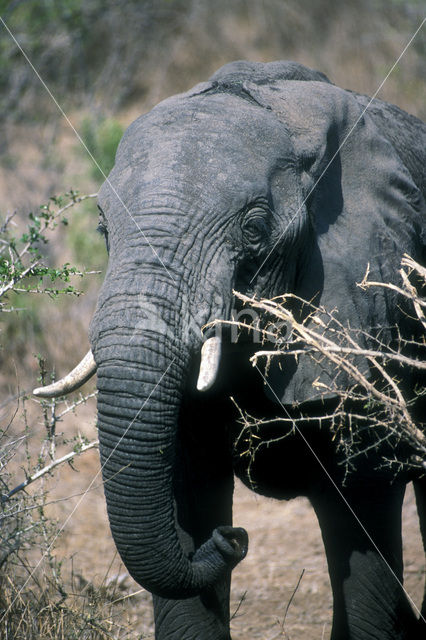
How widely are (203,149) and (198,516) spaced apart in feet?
4.25

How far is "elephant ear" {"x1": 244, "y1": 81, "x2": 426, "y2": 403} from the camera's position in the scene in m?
2.77

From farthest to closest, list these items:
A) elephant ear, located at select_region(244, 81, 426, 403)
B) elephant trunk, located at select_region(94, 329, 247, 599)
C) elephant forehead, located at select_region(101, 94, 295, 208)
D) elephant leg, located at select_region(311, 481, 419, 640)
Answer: elephant leg, located at select_region(311, 481, 419, 640) → elephant ear, located at select_region(244, 81, 426, 403) → elephant forehead, located at select_region(101, 94, 295, 208) → elephant trunk, located at select_region(94, 329, 247, 599)

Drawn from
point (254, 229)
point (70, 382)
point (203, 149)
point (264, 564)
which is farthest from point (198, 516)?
point (264, 564)

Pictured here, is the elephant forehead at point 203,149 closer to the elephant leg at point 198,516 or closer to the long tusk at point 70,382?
the long tusk at point 70,382

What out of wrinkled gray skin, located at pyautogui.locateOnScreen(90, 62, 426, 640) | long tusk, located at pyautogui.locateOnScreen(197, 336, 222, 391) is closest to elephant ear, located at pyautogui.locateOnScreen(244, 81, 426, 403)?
wrinkled gray skin, located at pyautogui.locateOnScreen(90, 62, 426, 640)

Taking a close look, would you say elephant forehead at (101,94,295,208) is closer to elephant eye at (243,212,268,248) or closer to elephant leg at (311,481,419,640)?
elephant eye at (243,212,268,248)

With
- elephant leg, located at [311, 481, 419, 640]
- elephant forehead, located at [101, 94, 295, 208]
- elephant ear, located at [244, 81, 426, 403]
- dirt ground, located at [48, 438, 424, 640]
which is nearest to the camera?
elephant forehead, located at [101, 94, 295, 208]

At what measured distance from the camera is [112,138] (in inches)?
312

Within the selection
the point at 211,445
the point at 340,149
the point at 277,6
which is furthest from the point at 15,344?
the point at 277,6

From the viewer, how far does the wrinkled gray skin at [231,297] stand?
2.41 m

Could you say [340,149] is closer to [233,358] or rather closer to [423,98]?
[233,358]

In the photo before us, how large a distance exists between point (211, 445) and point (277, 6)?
870cm

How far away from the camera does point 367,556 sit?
308 cm

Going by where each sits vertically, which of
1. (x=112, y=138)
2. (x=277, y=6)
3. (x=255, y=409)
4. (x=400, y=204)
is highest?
(x=277, y=6)
